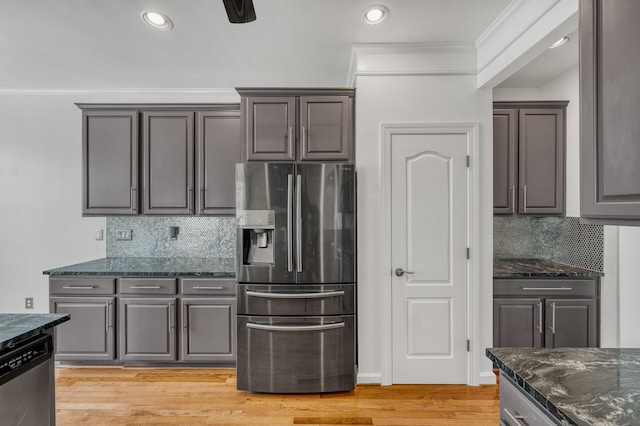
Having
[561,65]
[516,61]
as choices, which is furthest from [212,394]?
[561,65]

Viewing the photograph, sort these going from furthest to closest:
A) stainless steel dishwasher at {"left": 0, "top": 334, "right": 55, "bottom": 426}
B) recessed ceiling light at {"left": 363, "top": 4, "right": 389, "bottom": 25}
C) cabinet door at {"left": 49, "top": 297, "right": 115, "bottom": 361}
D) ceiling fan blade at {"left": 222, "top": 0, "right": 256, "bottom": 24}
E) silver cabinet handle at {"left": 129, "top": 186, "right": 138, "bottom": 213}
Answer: silver cabinet handle at {"left": 129, "top": 186, "right": 138, "bottom": 213} < cabinet door at {"left": 49, "top": 297, "right": 115, "bottom": 361} < recessed ceiling light at {"left": 363, "top": 4, "right": 389, "bottom": 25} < ceiling fan blade at {"left": 222, "top": 0, "right": 256, "bottom": 24} < stainless steel dishwasher at {"left": 0, "top": 334, "right": 55, "bottom": 426}

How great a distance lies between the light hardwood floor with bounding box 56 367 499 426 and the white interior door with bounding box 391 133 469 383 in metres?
0.20

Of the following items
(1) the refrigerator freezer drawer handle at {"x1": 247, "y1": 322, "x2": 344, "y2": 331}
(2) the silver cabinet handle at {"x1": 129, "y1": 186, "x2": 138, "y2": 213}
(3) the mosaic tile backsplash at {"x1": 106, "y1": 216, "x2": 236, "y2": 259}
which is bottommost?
(1) the refrigerator freezer drawer handle at {"x1": 247, "y1": 322, "x2": 344, "y2": 331}

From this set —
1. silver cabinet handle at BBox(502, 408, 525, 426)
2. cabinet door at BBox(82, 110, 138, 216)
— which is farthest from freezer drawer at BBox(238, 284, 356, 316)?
cabinet door at BBox(82, 110, 138, 216)

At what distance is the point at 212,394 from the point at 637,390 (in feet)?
8.48

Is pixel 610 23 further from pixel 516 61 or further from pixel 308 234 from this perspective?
pixel 308 234

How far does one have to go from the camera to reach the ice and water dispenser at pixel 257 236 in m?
2.57

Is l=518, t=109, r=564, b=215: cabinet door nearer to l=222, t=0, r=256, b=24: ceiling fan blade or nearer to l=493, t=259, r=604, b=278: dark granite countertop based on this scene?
l=493, t=259, r=604, b=278: dark granite countertop

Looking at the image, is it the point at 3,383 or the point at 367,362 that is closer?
the point at 3,383

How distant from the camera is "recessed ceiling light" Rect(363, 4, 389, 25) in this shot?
225 centimetres

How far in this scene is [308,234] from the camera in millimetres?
2574

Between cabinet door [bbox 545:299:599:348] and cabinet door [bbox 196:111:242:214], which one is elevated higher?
cabinet door [bbox 196:111:242:214]

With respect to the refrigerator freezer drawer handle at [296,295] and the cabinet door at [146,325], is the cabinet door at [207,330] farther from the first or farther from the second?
the refrigerator freezer drawer handle at [296,295]

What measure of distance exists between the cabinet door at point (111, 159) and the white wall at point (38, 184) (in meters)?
0.52
